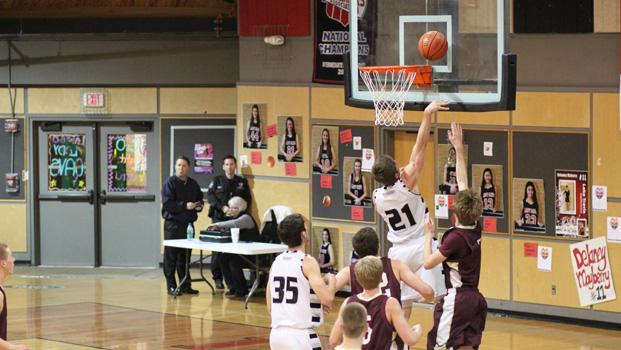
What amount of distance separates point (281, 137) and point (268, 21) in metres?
1.68

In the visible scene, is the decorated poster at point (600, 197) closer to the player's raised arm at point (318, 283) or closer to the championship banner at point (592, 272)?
the championship banner at point (592, 272)

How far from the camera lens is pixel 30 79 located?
18781 mm

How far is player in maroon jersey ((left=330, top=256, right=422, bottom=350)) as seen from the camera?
7.44 m

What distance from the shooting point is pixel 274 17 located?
16.7 metres

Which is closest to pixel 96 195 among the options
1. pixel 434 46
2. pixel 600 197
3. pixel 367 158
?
pixel 367 158

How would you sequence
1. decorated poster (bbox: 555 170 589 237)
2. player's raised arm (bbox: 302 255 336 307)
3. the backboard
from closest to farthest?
player's raised arm (bbox: 302 255 336 307) < the backboard < decorated poster (bbox: 555 170 589 237)

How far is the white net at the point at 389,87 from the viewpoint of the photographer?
11242 millimetres

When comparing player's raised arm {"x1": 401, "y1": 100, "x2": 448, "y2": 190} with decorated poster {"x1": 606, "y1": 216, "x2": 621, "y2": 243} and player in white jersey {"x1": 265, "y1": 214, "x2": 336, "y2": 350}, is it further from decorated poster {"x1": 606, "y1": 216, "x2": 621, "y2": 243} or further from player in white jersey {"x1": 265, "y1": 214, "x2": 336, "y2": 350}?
decorated poster {"x1": 606, "y1": 216, "x2": 621, "y2": 243}

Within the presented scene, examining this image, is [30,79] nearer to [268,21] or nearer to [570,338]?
[268,21]

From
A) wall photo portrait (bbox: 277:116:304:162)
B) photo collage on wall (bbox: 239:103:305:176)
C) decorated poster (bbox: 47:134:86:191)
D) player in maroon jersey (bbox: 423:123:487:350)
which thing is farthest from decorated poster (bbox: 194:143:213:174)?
player in maroon jersey (bbox: 423:123:487:350)

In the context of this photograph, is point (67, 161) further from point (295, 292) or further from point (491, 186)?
point (295, 292)

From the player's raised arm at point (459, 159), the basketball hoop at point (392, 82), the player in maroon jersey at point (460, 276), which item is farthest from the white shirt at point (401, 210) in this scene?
the basketball hoop at point (392, 82)

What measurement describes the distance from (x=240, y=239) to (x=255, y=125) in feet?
6.10

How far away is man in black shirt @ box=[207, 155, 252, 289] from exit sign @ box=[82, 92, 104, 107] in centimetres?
327
